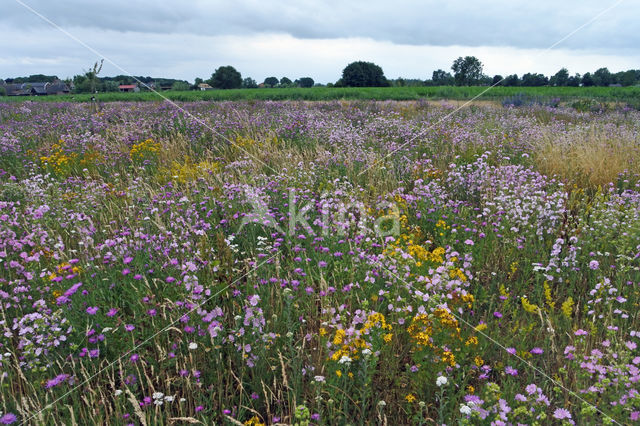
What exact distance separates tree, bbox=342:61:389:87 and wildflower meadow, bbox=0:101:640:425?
155ft

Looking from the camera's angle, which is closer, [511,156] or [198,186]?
[198,186]

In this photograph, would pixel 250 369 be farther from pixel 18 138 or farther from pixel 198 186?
pixel 18 138

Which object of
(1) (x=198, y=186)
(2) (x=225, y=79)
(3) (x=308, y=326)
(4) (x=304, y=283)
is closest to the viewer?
(3) (x=308, y=326)

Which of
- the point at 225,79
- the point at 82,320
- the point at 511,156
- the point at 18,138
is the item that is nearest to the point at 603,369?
the point at 82,320

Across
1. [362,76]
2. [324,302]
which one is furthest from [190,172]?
[362,76]

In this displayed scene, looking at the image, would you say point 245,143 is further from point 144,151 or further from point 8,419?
point 8,419

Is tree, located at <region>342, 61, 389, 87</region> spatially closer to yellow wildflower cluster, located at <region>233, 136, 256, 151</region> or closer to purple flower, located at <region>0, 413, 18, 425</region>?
yellow wildflower cluster, located at <region>233, 136, 256, 151</region>

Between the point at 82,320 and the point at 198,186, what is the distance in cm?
324

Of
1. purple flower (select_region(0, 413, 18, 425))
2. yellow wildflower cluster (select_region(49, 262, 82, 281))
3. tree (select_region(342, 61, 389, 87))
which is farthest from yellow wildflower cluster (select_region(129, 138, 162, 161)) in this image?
tree (select_region(342, 61, 389, 87))

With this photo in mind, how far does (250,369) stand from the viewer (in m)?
2.85

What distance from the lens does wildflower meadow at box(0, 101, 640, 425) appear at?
8.32 ft

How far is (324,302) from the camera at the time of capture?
325 centimetres

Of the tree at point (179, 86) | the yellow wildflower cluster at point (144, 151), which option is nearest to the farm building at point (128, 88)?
the tree at point (179, 86)

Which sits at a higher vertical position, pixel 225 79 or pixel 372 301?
pixel 225 79
